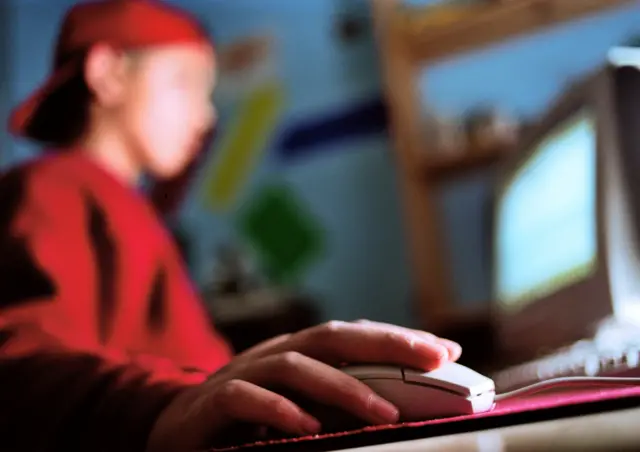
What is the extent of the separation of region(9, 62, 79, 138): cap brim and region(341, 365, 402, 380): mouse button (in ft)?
2.73

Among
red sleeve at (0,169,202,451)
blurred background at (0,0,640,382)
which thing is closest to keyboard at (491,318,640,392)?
red sleeve at (0,169,202,451)

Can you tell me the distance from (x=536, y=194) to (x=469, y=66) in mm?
804

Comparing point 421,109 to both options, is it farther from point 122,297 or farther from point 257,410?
point 257,410

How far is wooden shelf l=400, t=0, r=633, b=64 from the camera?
4.78ft

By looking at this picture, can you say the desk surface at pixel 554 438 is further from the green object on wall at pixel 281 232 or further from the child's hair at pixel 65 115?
the green object on wall at pixel 281 232

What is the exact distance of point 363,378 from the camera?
43 centimetres

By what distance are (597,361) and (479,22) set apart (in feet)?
4.00

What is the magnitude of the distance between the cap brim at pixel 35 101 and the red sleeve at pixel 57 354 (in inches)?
8.9

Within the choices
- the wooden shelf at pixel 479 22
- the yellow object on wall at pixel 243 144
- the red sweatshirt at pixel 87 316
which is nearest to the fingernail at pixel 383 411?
the red sweatshirt at pixel 87 316

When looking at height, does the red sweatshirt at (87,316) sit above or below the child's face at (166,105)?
below

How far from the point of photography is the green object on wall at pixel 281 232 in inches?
70.0

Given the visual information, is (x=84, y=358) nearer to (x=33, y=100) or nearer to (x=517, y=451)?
(x=517, y=451)

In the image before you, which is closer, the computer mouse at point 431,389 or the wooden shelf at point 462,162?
the computer mouse at point 431,389

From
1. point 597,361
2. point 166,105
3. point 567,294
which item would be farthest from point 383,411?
point 166,105
